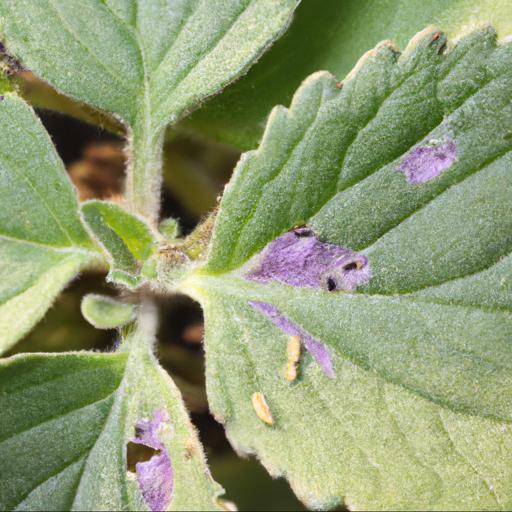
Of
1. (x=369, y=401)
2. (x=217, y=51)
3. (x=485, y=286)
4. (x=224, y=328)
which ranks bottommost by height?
(x=369, y=401)

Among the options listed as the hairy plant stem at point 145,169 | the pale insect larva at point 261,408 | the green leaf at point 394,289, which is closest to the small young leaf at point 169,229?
the hairy plant stem at point 145,169

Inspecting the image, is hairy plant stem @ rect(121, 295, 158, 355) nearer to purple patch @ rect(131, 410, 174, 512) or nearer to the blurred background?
purple patch @ rect(131, 410, 174, 512)

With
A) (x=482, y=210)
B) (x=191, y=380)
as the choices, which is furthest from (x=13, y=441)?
(x=482, y=210)

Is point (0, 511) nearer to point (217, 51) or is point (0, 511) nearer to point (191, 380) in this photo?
point (191, 380)

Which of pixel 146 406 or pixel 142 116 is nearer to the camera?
pixel 146 406

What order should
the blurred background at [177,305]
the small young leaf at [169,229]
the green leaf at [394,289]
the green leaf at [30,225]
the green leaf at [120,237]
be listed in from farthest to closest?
the blurred background at [177,305] < the small young leaf at [169,229] < the green leaf at [30,225] < the green leaf at [120,237] < the green leaf at [394,289]

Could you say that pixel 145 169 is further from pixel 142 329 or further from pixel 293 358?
pixel 293 358

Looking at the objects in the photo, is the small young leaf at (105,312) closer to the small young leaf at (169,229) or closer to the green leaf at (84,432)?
the green leaf at (84,432)
